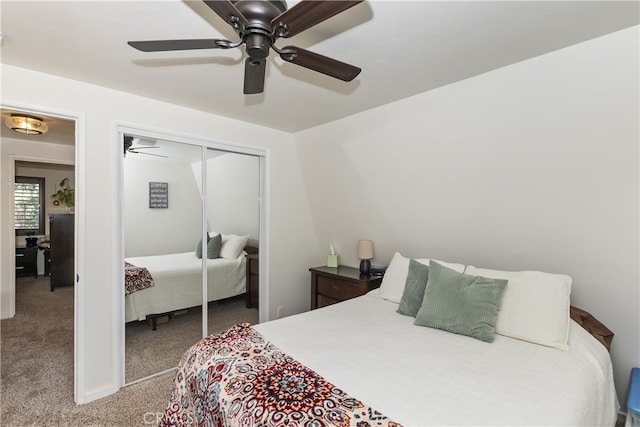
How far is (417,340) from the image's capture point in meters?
1.83

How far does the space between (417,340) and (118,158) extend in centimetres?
258

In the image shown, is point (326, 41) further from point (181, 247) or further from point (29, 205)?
point (29, 205)

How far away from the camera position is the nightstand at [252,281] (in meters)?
3.47

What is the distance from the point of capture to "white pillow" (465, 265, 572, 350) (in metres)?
1.76

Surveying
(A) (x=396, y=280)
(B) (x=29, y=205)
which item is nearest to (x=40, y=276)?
(B) (x=29, y=205)

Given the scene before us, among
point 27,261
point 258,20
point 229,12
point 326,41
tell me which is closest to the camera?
point 229,12

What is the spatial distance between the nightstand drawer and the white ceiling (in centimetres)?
179

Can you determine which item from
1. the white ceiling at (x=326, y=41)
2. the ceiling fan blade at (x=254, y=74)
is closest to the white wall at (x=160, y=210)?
the white ceiling at (x=326, y=41)

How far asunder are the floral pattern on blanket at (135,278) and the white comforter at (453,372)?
140 cm

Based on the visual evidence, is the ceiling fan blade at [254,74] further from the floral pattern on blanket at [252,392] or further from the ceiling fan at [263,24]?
the floral pattern on blanket at [252,392]

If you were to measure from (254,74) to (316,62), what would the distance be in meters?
0.32

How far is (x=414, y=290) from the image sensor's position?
2289 mm

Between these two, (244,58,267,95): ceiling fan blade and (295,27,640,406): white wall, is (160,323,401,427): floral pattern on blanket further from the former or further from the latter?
(295,27,640,406): white wall

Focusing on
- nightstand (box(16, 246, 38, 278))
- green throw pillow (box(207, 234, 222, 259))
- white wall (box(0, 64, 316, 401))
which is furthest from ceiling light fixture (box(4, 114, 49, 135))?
nightstand (box(16, 246, 38, 278))
